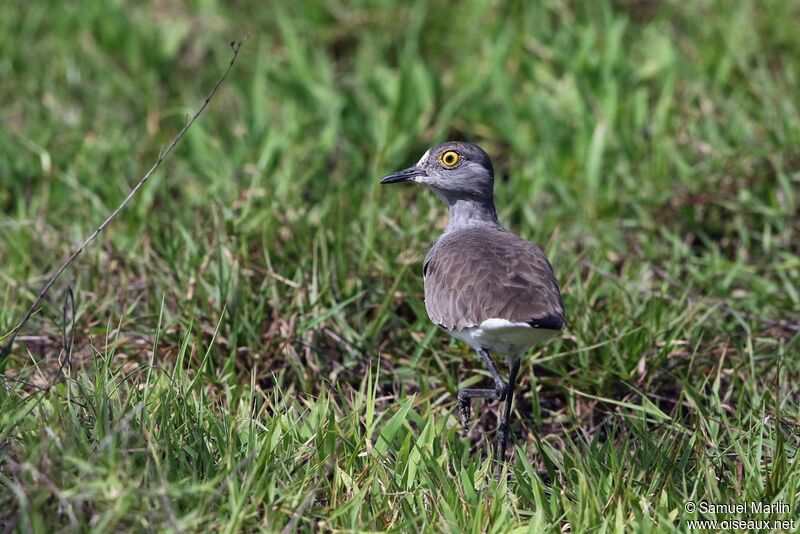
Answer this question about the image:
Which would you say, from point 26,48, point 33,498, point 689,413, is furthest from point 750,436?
point 26,48

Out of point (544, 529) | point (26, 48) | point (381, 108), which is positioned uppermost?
point (26, 48)

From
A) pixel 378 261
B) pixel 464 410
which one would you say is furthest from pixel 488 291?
pixel 378 261

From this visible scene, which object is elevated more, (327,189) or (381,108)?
(381,108)

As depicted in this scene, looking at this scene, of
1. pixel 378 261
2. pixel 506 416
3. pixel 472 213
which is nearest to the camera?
pixel 506 416

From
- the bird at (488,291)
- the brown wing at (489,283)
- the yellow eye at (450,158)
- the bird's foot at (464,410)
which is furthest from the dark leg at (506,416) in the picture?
the yellow eye at (450,158)

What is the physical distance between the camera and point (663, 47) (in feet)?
22.4

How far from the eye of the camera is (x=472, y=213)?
495 centimetres

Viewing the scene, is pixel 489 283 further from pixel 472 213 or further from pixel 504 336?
pixel 472 213

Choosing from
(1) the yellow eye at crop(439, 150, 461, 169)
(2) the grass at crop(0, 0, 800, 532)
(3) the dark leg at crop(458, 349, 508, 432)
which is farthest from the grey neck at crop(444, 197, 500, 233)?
(3) the dark leg at crop(458, 349, 508, 432)

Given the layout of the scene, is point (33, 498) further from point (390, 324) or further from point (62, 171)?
point (62, 171)

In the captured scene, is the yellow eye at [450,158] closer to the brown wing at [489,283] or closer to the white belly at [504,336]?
the brown wing at [489,283]

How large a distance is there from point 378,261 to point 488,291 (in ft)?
3.78

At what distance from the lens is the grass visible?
3521 mm

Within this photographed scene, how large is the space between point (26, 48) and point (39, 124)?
93cm
